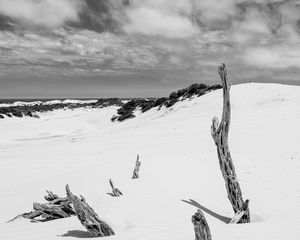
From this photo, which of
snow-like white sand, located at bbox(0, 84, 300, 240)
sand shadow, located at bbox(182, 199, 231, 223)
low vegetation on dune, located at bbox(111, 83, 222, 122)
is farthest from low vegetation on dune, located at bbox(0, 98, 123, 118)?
sand shadow, located at bbox(182, 199, 231, 223)

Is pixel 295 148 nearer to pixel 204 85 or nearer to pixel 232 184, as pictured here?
pixel 232 184

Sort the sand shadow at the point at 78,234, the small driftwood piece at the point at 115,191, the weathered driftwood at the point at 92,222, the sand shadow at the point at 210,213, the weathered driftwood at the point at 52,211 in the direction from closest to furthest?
1. the weathered driftwood at the point at 92,222
2. the sand shadow at the point at 78,234
3. the sand shadow at the point at 210,213
4. the weathered driftwood at the point at 52,211
5. the small driftwood piece at the point at 115,191

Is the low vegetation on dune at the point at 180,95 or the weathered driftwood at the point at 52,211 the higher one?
the low vegetation on dune at the point at 180,95

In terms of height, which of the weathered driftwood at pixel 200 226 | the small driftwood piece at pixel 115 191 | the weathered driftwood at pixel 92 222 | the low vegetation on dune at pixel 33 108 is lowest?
the low vegetation on dune at pixel 33 108

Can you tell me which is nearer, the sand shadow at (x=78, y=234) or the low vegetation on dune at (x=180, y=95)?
the sand shadow at (x=78, y=234)

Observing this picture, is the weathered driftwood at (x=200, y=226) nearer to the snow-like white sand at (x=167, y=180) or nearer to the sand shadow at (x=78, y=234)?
the snow-like white sand at (x=167, y=180)

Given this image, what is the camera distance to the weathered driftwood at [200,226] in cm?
573

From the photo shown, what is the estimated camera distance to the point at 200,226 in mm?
5762

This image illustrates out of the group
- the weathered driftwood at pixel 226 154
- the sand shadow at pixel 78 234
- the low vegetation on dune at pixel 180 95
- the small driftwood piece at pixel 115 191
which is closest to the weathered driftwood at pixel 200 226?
the sand shadow at pixel 78 234

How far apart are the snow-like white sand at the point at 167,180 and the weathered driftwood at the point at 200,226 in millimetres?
1242

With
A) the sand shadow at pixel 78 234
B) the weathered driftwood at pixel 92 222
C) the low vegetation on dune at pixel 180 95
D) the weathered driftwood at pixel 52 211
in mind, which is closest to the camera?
the weathered driftwood at pixel 92 222

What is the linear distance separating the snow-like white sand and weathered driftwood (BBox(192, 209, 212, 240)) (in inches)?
48.9

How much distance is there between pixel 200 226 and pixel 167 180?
6912 millimetres

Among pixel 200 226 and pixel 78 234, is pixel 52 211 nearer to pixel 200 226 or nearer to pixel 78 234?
pixel 78 234
